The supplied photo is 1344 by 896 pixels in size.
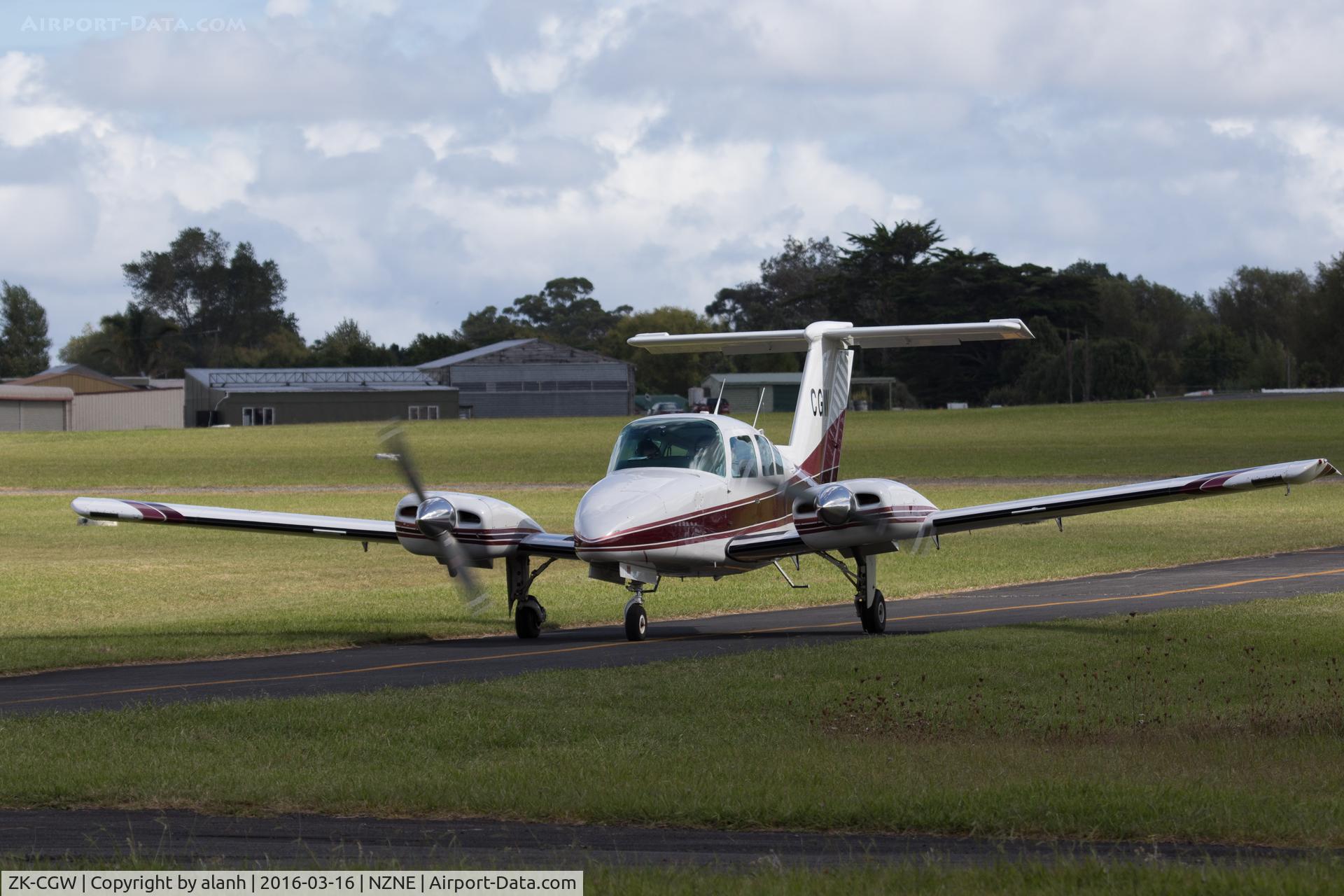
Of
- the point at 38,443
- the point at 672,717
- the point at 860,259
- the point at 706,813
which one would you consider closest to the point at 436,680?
the point at 672,717

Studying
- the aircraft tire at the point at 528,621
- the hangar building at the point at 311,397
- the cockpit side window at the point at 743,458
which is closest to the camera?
the cockpit side window at the point at 743,458

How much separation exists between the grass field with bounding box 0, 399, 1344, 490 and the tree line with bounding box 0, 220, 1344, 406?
19.1 metres

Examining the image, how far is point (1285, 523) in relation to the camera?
128 ft

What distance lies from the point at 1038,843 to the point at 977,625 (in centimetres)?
1201

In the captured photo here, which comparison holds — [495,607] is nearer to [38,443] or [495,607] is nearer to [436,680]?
[436,680]

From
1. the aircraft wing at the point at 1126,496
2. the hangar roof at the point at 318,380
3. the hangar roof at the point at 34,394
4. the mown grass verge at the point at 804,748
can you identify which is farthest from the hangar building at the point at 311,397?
the mown grass verge at the point at 804,748

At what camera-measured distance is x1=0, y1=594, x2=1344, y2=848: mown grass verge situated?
9.46 metres

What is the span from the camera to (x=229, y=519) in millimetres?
20266

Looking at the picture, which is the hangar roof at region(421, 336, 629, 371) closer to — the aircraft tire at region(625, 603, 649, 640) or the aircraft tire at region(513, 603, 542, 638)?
the aircraft tire at region(513, 603, 542, 638)

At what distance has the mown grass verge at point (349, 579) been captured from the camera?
849 inches

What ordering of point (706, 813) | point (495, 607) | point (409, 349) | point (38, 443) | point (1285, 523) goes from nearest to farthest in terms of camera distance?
point (706, 813), point (495, 607), point (1285, 523), point (38, 443), point (409, 349)

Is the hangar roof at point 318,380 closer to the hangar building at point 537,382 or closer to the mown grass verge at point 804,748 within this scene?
the hangar building at point 537,382

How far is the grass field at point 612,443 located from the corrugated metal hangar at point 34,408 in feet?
47.4

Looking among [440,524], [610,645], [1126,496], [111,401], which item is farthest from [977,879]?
[111,401]
